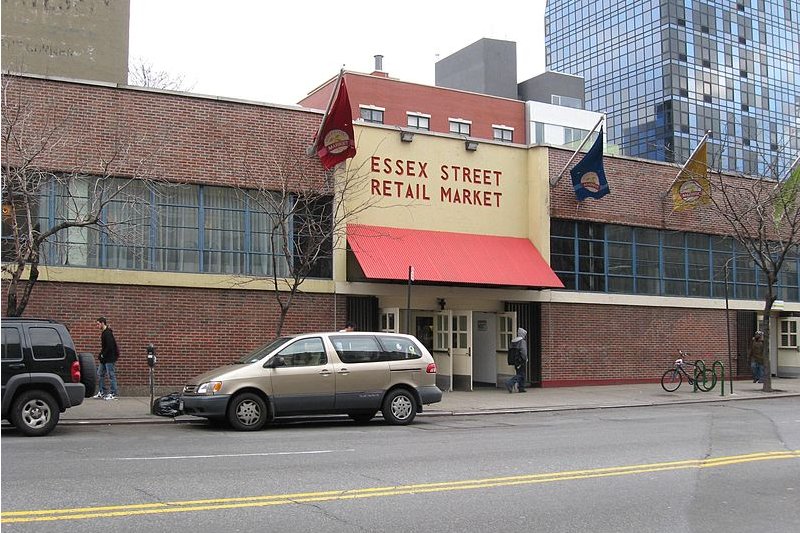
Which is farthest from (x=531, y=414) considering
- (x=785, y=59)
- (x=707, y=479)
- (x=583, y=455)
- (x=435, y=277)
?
(x=785, y=59)

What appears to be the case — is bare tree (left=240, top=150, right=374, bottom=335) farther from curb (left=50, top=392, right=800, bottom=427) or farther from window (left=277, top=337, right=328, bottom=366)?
window (left=277, top=337, right=328, bottom=366)

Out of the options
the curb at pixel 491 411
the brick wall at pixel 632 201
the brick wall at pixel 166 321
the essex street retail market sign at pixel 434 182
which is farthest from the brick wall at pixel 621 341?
the brick wall at pixel 166 321

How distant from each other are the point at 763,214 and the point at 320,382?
680 inches

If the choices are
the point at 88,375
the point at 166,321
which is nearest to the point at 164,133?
the point at 166,321

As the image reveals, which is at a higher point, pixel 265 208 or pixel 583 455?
pixel 265 208

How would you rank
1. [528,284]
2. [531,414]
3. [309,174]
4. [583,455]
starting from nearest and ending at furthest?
[583,455], [531,414], [309,174], [528,284]

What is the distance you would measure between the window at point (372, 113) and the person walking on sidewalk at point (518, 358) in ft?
83.4

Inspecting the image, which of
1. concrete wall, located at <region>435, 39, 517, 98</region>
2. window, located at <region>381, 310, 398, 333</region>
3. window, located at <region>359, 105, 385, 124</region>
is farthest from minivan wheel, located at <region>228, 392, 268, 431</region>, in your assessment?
concrete wall, located at <region>435, 39, 517, 98</region>

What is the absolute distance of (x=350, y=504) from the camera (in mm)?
7496

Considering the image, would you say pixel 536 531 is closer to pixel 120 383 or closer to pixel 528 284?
pixel 120 383

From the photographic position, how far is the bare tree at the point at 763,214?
23.8m

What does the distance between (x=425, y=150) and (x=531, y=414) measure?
825 centimetres

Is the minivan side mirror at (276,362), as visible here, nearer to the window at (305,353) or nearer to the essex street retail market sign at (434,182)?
the window at (305,353)

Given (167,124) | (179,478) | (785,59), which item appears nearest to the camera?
(179,478)
